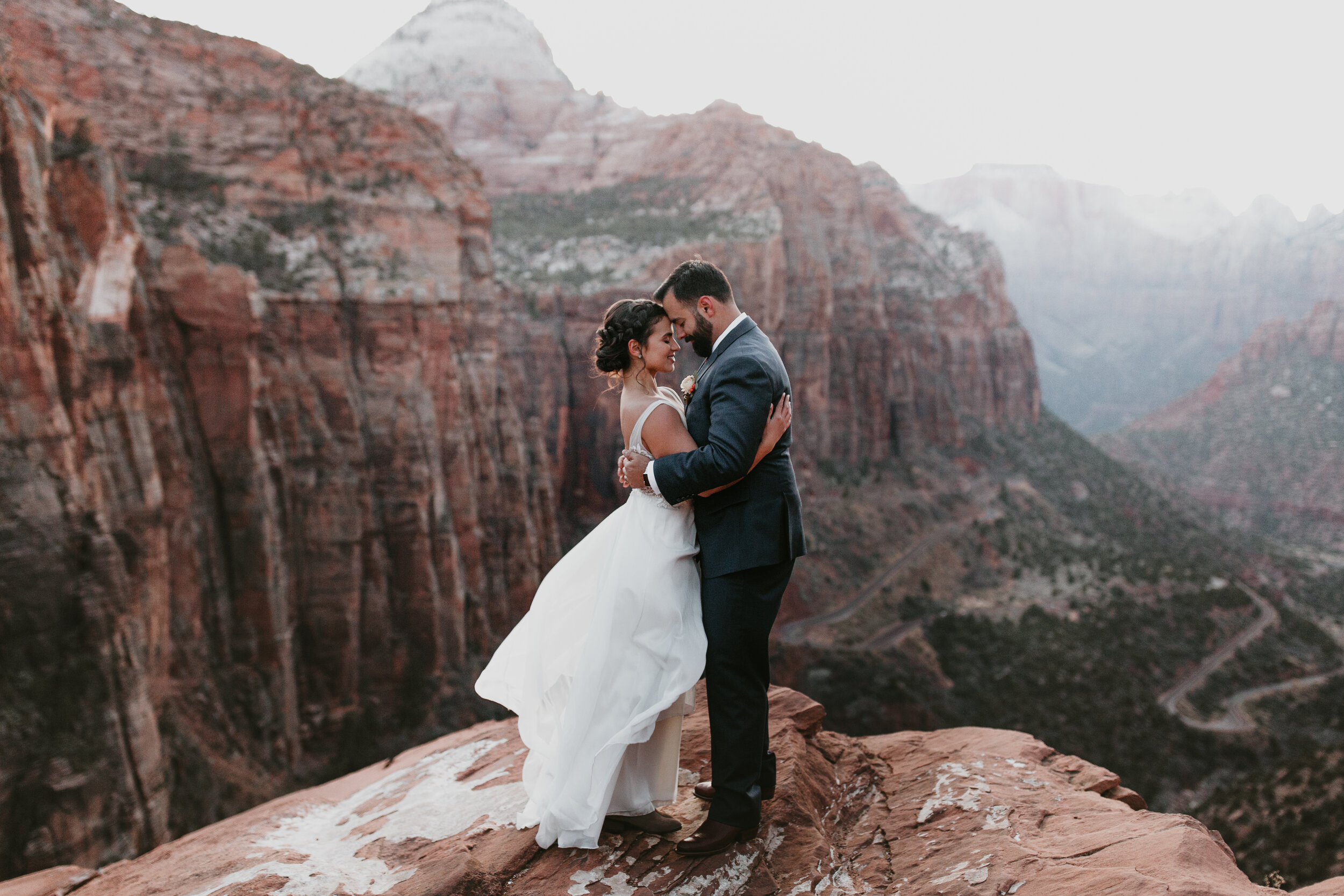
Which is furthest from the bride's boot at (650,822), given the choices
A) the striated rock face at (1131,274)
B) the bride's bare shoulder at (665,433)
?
the striated rock face at (1131,274)

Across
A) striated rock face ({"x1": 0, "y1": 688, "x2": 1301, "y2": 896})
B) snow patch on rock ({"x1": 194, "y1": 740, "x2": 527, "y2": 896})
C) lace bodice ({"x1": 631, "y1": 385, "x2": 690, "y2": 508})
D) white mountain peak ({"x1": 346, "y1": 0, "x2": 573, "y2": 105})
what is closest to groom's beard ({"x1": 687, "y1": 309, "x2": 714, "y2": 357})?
lace bodice ({"x1": 631, "y1": 385, "x2": 690, "y2": 508})

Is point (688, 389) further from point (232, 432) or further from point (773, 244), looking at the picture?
point (773, 244)

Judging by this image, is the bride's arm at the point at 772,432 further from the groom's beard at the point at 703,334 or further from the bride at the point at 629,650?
the groom's beard at the point at 703,334

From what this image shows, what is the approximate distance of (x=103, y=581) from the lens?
10922 mm

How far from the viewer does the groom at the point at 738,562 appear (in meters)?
4.04

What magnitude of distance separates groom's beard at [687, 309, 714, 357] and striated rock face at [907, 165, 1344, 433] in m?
161

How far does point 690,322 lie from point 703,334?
0.32ft

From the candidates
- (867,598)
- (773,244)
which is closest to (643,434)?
(867,598)

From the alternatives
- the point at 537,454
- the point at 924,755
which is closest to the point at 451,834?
the point at 924,755

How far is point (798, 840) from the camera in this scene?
439 centimetres

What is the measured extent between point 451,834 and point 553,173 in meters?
67.6

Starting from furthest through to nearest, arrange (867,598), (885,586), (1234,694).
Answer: (885,586), (867,598), (1234,694)

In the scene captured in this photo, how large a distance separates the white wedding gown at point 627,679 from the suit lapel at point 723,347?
0.66 feet

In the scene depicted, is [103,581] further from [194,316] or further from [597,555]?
[597,555]
